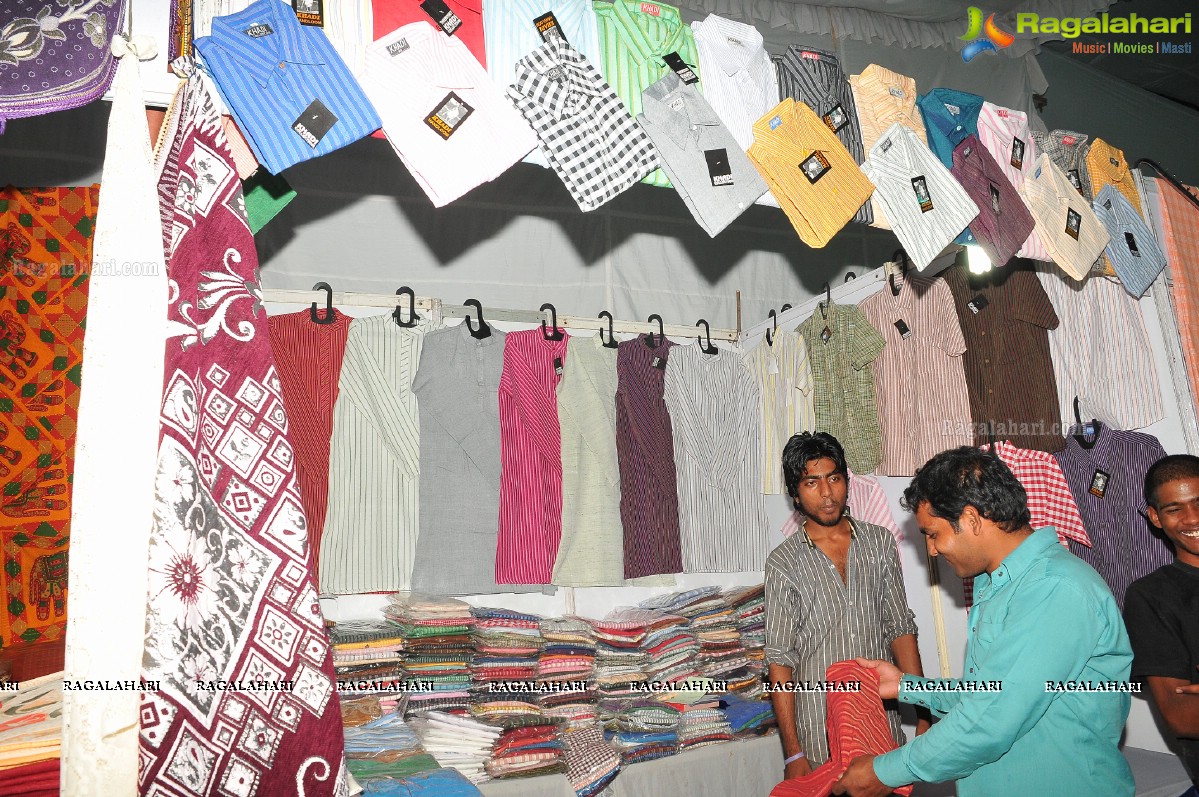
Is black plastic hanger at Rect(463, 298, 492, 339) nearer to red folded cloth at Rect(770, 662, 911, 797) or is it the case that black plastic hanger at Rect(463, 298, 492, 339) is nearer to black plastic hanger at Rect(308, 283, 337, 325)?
black plastic hanger at Rect(308, 283, 337, 325)

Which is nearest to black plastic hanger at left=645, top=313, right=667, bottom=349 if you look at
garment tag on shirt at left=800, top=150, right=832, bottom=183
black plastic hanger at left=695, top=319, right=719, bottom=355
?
black plastic hanger at left=695, top=319, right=719, bottom=355

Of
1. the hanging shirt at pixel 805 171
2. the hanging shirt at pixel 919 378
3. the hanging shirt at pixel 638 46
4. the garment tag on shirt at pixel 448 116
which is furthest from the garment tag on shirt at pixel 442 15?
the hanging shirt at pixel 919 378

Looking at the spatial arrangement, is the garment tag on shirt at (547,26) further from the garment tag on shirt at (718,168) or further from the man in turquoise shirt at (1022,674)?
the man in turquoise shirt at (1022,674)

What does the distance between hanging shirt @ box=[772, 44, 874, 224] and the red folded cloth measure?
5.31ft

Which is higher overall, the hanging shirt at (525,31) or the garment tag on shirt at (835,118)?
the hanging shirt at (525,31)

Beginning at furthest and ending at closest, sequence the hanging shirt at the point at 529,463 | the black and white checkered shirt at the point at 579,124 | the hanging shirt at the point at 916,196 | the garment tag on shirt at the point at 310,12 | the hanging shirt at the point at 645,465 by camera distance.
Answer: the hanging shirt at the point at 645,465, the hanging shirt at the point at 529,463, the hanging shirt at the point at 916,196, the black and white checkered shirt at the point at 579,124, the garment tag on shirt at the point at 310,12

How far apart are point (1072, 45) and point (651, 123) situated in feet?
17.7

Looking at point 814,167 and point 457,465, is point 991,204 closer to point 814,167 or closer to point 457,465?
point 814,167

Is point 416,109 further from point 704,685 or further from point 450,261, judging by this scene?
point 704,685

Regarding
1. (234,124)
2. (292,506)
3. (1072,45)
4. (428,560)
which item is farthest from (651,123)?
(1072,45)

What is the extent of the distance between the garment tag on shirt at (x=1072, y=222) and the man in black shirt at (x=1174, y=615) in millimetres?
1160

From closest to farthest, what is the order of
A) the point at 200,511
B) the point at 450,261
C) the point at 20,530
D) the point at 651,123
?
the point at 200,511, the point at 651,123, the point at 20,530, the point at 450,261

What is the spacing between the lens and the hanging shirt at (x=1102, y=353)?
3943 millimetres

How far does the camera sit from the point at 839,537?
10.2 ft
